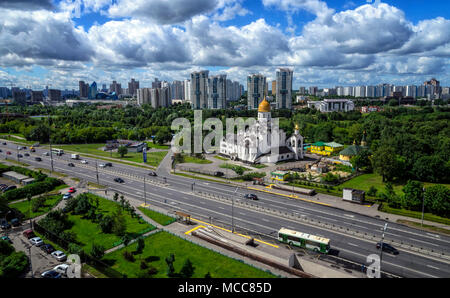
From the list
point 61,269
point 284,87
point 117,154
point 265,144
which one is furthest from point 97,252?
point 284,87

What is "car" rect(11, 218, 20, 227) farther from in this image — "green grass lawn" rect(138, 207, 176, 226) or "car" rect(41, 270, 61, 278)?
"green grass lawn" rect(138, 207, 176, 226)

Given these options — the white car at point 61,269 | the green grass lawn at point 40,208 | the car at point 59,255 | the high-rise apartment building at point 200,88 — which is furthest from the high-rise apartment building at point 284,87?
the white car at point 61,269

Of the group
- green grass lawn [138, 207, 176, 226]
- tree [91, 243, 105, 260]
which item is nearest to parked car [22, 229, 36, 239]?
tree [91, 243, 105, 260]

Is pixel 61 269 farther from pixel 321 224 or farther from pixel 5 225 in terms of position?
pixel 321 224

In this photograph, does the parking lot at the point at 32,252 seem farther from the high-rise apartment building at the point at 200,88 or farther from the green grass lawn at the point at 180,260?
the high-rise apartment building at the point at 200,88

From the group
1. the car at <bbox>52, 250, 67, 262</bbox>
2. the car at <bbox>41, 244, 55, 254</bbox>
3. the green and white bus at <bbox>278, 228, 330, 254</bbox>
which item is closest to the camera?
the car at <bbox>52, 250, 67, 262</bbox>

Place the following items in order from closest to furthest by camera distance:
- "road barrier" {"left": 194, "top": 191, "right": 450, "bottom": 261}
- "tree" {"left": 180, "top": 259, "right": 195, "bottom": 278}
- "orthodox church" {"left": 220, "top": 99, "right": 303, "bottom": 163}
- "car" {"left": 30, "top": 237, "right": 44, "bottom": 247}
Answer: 1. "tree" {"left": 180, "top": 259, "right": 195, "bottom": 278}
2. "road barrier" {"left": 194, "top": 191, "right": 450, "bottom": 261}
3. "car" {"left": 30, "top": 237, "right": 44, "bottom": 247}
4. "orthodox church" {"left": 220, "top": 99, "right": 303, "bottom": 163}

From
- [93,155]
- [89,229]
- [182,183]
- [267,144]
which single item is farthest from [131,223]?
[93,155]
